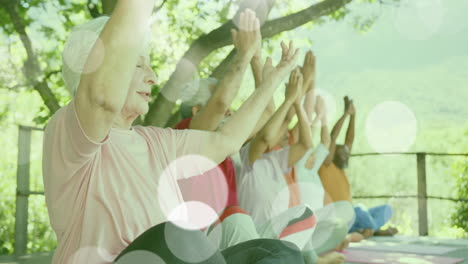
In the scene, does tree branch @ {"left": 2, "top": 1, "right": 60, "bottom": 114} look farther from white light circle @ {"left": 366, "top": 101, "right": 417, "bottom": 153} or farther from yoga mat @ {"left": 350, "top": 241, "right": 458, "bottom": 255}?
white light circle @ {"left": 366, "top": 101, "right": 417, "bottom": 153}

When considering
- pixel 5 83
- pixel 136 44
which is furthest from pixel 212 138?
pixel 5 83

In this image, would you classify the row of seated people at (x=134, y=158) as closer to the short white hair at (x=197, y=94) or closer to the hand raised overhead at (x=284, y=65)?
the hand raised overhead at (x=284, y=65)

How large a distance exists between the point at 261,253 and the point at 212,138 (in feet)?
1.50

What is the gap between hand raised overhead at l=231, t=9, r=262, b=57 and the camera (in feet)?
6.44

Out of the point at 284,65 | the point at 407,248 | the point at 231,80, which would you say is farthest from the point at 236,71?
the point at 407,248

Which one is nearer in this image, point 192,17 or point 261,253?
point 261,253

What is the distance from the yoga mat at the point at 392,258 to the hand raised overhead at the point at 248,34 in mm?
2662

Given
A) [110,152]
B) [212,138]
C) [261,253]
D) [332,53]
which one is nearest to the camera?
[261,253]

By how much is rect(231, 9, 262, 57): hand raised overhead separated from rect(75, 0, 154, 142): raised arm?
877 millimetres

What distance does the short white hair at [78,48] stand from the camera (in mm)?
1489

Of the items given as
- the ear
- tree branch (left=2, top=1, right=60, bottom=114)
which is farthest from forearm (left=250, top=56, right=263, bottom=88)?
tree branch (left=2, top=1, right=60, bottom=114)

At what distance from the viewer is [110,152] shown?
1.40 m

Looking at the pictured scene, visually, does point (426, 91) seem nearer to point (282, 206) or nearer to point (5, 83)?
point (5, 83)

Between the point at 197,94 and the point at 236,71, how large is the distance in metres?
1.05
